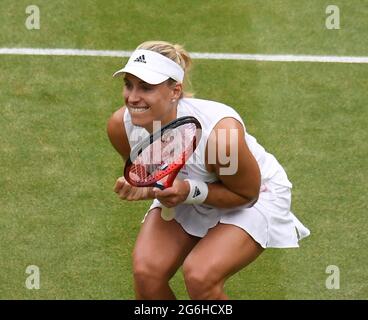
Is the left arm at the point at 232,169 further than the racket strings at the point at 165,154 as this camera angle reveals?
Yes

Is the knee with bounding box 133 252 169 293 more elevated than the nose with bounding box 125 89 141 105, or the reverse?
the nose with bounding box 125 89 141 105

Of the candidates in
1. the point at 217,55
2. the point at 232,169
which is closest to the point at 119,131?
the point at 232,169

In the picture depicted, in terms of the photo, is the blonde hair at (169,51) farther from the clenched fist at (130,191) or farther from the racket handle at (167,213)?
the racket handle at (167,213)

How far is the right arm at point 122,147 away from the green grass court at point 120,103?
1328mm

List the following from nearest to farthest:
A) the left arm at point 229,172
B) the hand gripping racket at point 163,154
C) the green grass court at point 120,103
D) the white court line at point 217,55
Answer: the hand gripping racket at point 163,154
the left arm at point 229,172
the green grass court at point 120,103
the white court line at point 217,55

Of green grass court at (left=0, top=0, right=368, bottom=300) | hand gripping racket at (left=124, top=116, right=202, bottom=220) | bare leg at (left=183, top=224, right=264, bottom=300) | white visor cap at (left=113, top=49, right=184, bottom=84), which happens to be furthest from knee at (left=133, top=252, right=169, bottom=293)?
white visor cap at (left=113, top=49, right=184, bottom=84)

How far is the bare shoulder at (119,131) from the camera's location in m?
7.51

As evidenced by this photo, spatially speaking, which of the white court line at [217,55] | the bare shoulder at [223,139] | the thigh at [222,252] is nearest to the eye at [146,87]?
the bare shoulder at [223,139]

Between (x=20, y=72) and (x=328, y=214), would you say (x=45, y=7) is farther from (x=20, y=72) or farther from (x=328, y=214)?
(x=328, y=214)

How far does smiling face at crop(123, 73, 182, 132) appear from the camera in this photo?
23.5 feet

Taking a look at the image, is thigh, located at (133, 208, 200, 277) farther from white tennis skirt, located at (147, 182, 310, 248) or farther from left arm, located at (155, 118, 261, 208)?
→ left arm, located at (155, 118, 261, 208)

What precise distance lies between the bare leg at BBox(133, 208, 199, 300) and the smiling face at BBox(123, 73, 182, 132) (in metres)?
0.76

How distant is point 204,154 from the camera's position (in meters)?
7.26
